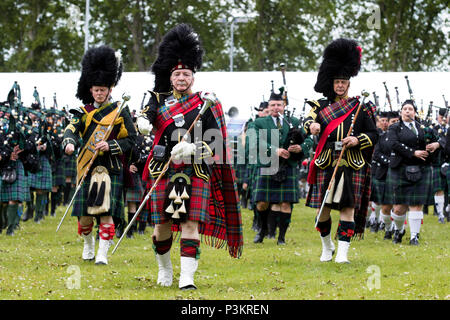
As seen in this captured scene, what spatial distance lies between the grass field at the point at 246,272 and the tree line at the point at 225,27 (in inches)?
837

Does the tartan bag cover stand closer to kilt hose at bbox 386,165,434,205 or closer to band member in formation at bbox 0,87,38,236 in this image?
kilt hose at bbox 386,165,434,205

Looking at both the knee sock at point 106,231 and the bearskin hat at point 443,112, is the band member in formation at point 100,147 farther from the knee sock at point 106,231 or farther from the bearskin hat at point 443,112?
the bearskin hat at point 443,112

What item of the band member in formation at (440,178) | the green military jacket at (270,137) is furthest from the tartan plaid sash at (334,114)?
the band member in formation at (440,178)

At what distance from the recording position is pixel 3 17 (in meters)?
36.0

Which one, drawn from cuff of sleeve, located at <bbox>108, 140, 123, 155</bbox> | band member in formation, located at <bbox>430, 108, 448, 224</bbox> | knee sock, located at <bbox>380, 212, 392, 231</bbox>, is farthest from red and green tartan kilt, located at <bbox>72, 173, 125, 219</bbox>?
band member in formation, located at <bbox>430, 108, 448, 224</bbox>

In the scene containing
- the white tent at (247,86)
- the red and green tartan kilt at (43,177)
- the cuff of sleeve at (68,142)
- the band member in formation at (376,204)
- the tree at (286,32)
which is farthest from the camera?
the tree at (286,32)

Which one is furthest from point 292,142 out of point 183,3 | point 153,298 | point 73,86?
point 183,3

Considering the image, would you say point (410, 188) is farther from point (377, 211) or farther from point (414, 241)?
point (377, 211)

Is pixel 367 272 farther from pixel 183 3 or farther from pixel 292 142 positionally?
pixel 183 3

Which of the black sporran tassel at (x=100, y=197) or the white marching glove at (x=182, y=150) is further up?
the white marching glove at (x=182, y=150)

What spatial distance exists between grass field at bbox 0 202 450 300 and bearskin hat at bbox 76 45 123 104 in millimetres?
1806

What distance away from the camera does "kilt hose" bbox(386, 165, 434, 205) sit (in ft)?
35.0

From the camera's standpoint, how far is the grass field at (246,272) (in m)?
6.54

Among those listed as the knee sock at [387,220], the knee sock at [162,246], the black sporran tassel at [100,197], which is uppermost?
the black sporran tassel at [100,197]
